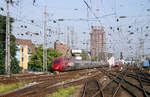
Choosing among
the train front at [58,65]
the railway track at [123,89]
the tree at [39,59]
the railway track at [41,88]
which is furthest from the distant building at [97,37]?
the railway track at [123,89]

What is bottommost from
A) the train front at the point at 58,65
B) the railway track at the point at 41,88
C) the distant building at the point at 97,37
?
the railway track at the point at 41,88

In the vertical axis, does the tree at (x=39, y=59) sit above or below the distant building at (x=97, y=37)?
below

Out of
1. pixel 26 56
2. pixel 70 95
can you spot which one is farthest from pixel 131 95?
pixel 26 56

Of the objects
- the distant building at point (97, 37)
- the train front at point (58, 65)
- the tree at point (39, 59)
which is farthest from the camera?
the tree at point (39, 59)

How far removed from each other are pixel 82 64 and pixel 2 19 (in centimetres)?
2000

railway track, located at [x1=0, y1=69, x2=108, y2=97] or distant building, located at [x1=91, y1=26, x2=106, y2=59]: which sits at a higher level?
distant building, located at [x1=91, y1=26, x2=106, y2=59]

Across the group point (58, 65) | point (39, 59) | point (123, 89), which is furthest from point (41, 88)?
point (39, 59)

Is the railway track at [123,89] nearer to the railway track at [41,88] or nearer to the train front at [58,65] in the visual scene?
the railway track at [41,88]

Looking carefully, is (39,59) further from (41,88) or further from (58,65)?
(41,88)

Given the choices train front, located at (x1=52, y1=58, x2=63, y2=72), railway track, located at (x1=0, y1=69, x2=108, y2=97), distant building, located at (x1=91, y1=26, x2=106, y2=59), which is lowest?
A: railway track, located at (x1=0, y1=69, x2=108, y2=97)

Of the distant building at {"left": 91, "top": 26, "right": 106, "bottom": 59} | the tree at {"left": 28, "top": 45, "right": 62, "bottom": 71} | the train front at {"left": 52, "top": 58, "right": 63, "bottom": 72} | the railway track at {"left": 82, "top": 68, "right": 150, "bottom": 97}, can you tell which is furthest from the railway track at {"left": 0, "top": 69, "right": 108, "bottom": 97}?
the tree at {"left": 28, "top": 45, "right": 62, "bottom": 71}

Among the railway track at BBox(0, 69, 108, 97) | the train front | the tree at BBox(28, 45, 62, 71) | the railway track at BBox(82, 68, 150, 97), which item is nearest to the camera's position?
the railway track at BBox(82, 68, 150, 97)

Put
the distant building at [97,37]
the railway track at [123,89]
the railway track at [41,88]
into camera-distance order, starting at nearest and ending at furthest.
A: 1. the railway track at [123,89]
2. the railway track at [41,88]
3. the distant building at [97,37]

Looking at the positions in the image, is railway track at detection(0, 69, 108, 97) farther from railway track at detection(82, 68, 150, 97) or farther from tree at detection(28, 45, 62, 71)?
tree at detection(28, 45, 62, 71)
